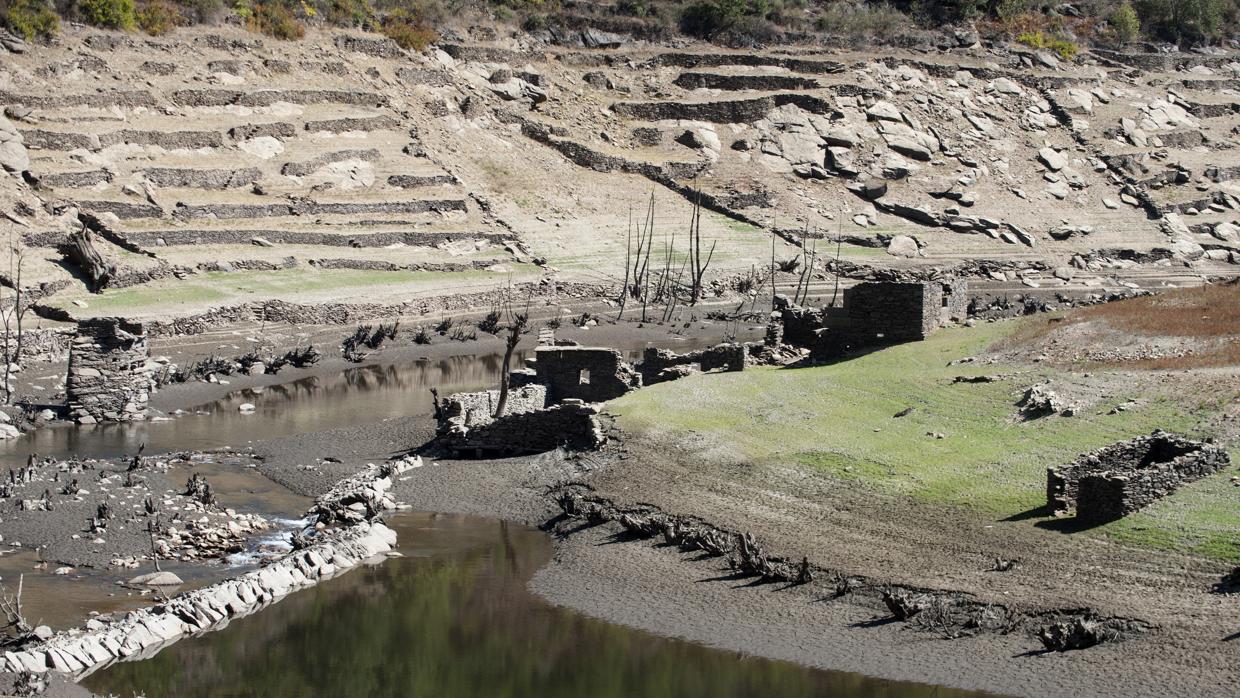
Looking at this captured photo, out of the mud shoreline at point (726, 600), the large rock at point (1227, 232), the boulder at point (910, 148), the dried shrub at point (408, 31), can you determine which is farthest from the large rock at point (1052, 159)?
the mud shoreline at point (726, 600)

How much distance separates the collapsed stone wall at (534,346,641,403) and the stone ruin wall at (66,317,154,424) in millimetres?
12049

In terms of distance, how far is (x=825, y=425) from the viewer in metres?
35.1

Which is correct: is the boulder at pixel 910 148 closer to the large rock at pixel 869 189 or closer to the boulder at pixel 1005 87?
the large rock at pixel 869 189

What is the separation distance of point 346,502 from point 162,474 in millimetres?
6187

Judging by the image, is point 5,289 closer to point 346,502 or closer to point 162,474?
point 162,474

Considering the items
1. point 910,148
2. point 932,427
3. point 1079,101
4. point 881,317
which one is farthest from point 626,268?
point 1079,101

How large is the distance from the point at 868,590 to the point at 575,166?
6773cm

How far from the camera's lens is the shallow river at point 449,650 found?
2389 cm

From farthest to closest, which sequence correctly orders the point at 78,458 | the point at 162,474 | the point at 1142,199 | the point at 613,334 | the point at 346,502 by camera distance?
the point at 1142,199
the point at 613,334
the point at 78,458
the point at 162,474
the point at 346,502

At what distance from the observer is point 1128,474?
26719mm

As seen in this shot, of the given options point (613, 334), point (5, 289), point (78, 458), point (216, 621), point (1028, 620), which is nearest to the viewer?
point (1028, 620)

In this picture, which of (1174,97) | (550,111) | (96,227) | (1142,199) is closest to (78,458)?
(96,227)

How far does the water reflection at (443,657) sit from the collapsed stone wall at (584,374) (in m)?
13.6

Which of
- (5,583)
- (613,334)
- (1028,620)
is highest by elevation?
(1028,620)
